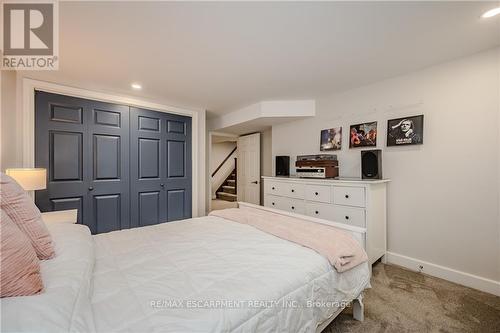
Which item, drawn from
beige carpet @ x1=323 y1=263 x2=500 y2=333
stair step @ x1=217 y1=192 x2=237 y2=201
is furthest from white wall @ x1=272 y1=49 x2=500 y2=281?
stair step @ x1=217 y1=192 x2=237 y2=201

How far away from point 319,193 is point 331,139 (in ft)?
3.09

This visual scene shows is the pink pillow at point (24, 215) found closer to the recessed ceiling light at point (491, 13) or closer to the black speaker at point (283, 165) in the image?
the recessed ceiling light at point (491, 13)

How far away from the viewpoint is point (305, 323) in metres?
1.07

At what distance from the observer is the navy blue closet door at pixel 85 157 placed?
8.33 feet

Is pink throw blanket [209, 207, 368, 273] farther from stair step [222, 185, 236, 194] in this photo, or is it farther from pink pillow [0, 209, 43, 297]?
stair step [222, 185, 236, 194]

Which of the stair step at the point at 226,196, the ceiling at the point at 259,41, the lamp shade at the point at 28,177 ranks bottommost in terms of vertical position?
the stair step at the point at 226,196

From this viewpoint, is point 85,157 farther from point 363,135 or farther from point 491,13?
point 491,13

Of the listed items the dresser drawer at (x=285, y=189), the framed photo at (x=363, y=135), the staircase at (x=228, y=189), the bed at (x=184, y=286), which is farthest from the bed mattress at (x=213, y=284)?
the staircase at (x=228, y=189)

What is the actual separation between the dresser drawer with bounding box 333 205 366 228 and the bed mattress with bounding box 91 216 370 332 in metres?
0.94

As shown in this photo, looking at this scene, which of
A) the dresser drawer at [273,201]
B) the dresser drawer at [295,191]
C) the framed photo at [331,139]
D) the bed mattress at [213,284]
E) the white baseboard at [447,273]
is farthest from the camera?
the dresser drawer at [273,201]

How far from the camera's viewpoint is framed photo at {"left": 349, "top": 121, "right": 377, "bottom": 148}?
272 centimetres

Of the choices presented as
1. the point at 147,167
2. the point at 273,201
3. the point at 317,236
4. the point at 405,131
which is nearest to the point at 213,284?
the point at 317,236

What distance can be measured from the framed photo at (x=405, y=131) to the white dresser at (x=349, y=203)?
0.50 metres

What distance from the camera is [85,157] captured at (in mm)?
2766
